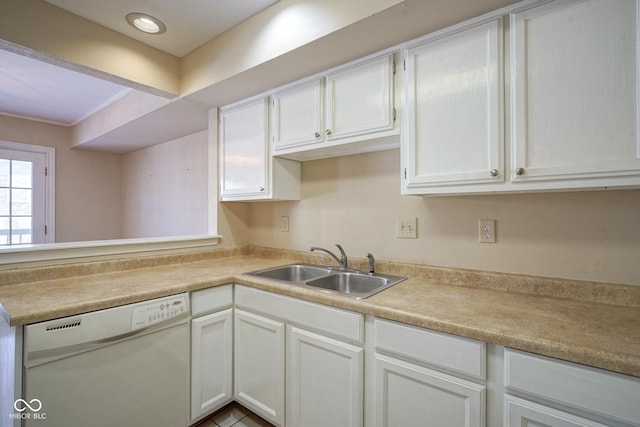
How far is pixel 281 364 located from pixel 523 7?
186 cm

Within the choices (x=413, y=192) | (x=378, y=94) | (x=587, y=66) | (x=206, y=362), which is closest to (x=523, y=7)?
(x=587, y=66)

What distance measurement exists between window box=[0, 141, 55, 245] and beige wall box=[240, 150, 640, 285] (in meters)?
2.96

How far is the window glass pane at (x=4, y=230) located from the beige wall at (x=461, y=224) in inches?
119

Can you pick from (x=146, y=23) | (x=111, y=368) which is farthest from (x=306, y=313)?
(x=146, y=23)

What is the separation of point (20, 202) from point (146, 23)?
3.30 metres

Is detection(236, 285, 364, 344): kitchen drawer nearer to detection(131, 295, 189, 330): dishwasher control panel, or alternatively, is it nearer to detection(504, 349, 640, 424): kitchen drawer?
detection(131, 295, 189, 330): dishwasher control panel

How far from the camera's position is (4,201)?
333cm

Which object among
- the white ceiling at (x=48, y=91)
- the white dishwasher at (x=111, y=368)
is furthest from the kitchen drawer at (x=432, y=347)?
the white ceiling at (x=48, y=91)

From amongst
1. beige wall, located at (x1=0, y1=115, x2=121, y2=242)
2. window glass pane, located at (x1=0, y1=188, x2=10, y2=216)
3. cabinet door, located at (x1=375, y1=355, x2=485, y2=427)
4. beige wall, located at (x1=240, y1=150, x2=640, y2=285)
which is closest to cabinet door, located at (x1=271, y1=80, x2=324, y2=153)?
beige wall, located at (x1=240, y1=150, x2=640, y2=285)

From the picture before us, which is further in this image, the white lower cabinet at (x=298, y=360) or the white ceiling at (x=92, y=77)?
the white ceiling at (x=92, y=77)

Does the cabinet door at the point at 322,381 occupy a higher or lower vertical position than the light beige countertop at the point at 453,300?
lower

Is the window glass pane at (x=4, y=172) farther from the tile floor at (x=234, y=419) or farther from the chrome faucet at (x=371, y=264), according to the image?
the chrome faucet at (x=371, y=264)

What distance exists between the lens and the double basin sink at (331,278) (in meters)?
1.62

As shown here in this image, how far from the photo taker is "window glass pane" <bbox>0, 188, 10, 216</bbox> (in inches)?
130
